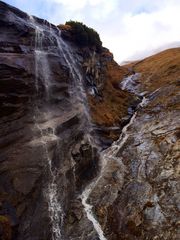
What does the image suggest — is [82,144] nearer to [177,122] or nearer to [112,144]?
[112,144]

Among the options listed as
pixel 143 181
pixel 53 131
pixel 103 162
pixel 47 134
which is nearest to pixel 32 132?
pixel 47 134

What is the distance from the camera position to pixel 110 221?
19578mm

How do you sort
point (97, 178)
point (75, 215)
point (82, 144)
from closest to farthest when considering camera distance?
point (75, 215) → point (97, 178) → point (82, 144)

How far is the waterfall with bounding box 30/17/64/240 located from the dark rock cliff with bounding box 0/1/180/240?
0.23 feet

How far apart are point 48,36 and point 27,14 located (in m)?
3.79

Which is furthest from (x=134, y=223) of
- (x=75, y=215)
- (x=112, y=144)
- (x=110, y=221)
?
(x=112, y=144)

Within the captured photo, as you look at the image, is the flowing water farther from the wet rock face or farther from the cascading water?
the wet rock face

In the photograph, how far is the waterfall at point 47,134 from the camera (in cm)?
1995

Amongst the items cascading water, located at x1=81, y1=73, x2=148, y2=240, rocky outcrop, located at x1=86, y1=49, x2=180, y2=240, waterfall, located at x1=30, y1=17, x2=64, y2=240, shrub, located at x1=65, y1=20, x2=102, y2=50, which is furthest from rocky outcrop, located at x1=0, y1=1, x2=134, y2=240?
shrub, located at x1=65, y1=20, x2=102, y2=50

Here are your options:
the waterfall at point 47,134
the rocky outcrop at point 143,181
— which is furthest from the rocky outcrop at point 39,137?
the rocky outcrop at point 143,181

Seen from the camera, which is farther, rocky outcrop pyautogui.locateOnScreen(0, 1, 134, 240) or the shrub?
the shrub

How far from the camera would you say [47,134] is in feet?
76.5

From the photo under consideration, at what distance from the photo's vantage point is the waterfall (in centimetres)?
1995

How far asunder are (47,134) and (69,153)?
2260mm
